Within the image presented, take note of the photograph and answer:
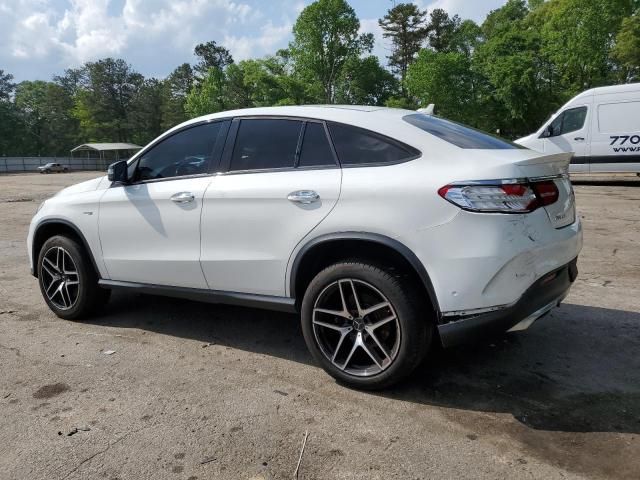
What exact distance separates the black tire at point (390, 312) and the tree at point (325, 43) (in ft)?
185

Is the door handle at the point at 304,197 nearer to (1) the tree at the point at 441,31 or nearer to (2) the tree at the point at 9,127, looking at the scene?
(1) the tree at the point at 441,31

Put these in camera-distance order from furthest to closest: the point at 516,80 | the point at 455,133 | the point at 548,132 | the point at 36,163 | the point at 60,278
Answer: the point at 36,163, the point at 516,80, the point at 548,132, the point at 60,278, the point at 455,133

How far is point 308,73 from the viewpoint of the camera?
191 ft

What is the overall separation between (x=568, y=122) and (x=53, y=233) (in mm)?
13382

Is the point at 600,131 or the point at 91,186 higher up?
the point at 600,131

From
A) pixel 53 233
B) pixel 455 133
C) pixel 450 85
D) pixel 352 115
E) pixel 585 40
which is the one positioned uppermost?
pixel 585 40

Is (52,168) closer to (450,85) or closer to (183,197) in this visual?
(450,85)

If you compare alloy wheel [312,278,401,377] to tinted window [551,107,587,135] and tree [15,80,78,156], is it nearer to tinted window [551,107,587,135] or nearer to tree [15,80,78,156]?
tinted window [551,107,587,135]

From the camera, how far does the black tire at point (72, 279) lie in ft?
→ 14.8

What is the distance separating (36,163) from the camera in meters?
64.4

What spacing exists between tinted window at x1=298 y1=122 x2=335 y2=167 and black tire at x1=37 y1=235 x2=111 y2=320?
2.30 meters

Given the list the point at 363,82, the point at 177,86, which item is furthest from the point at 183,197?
the point at 177,86

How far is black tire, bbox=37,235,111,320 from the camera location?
4.50 m

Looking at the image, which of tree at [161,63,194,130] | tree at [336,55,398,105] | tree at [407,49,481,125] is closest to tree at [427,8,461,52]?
tree at [336,55,398,105]
